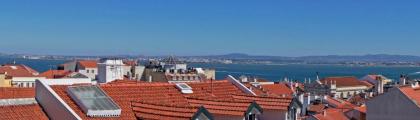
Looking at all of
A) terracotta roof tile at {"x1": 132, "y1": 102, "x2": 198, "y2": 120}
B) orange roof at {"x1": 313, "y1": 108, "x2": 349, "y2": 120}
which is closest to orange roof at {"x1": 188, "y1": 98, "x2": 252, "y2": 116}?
terracotta roof tile at {"x1": 132, "y1": 102, "x2": 198, "y2": 120}

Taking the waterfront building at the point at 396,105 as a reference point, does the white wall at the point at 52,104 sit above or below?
above

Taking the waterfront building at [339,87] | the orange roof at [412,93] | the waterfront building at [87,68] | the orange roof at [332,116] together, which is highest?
the orange roof at [412,93]

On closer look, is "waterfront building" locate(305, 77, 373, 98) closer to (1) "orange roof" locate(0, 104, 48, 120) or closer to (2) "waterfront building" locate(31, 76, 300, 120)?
(2) "waterfront building" locate(31, 76, 300, 120)

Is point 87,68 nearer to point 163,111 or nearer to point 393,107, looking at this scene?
point 393,107

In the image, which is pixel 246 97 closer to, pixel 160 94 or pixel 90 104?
pixel 160 94

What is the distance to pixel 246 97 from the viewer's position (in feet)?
55.9

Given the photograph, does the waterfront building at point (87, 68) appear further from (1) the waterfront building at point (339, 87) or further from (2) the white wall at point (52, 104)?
(2) the white wall at point (52, 104)

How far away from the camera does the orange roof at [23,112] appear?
14.1 meters

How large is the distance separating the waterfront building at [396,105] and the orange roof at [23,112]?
16908mm

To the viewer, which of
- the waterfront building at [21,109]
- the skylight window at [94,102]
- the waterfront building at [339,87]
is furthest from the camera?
the waterfront building at [339,87]

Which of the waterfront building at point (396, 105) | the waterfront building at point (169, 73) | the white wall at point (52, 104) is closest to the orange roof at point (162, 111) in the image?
the white wall at point (52, 104)

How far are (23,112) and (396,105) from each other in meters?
18.0

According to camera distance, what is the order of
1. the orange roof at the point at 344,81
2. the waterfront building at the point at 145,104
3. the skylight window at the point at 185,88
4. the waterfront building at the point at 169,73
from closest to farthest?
the waterfront building at the point at 145,104
the skylight window at the point at 185,88
the waterfront building at the point at 169,73
the orange roof at the point at 344,81

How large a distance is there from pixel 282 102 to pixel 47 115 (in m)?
5.80
